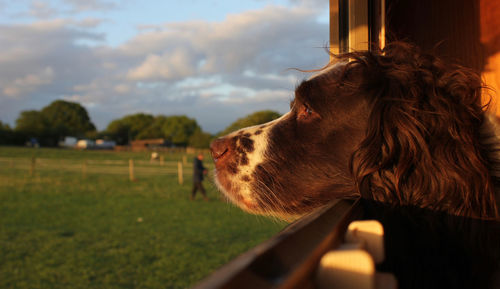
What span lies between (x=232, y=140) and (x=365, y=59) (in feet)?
2.19

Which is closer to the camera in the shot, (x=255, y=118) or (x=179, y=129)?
(x=255, y=118)

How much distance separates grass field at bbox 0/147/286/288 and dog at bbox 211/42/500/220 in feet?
11.6

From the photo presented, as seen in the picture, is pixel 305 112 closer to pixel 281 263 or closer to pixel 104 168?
pixel 281 263

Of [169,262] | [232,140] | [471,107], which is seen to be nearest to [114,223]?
[169,262]

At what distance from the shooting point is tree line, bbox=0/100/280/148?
81.2m

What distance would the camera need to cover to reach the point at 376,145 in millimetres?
1204

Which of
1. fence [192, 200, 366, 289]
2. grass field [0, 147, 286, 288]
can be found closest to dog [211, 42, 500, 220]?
fence [192, 200, 366, 289]

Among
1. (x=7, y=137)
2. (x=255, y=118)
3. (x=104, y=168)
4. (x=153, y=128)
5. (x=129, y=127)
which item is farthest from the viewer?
(x=129, y=127)

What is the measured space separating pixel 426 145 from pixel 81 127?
110 meters

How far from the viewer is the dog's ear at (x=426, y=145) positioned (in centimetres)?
106

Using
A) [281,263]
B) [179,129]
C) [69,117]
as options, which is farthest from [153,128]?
[281,263]

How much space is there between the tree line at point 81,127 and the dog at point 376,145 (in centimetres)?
7657

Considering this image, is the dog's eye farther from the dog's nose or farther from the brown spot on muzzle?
the dog's nose

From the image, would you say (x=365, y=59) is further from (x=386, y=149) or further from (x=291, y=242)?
(x=291, y=242)
